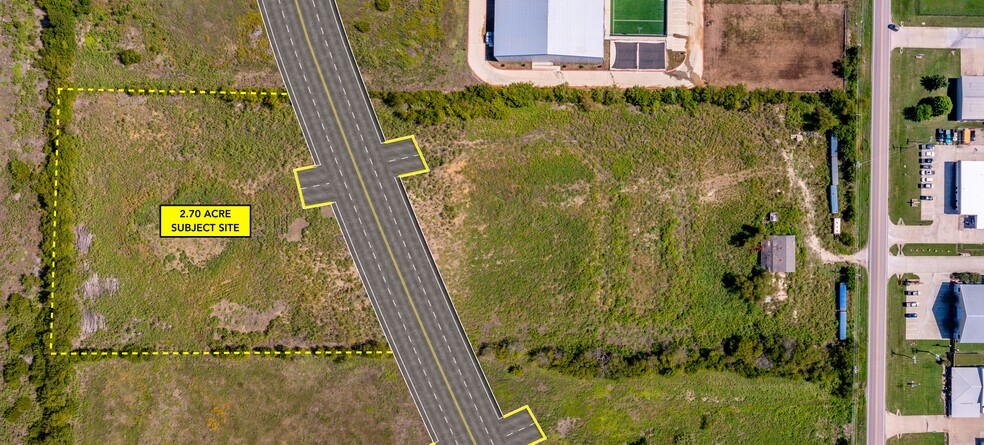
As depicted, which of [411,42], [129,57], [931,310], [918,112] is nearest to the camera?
[129,57]

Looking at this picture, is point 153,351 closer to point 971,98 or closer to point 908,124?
point 908,124

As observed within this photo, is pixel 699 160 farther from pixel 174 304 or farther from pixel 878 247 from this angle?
pixel 174 304

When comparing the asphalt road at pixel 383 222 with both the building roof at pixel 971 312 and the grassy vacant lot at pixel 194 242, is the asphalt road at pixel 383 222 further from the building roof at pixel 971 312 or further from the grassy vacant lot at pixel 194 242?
the building roof at pixel 971 312

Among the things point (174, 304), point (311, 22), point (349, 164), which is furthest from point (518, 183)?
point (174, 304)

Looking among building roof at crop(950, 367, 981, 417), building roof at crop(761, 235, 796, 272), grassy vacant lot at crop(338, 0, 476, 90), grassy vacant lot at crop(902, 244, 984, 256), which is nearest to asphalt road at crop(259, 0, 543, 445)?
grassy vacant lot at crop(338, 0, 476, 90)

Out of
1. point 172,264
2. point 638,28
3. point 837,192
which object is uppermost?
point 638,28

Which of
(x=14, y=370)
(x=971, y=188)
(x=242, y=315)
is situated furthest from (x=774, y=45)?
(x=14, y=370)
